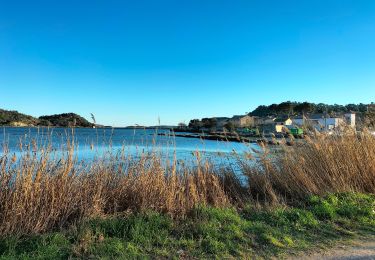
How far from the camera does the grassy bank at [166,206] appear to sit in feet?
15.5

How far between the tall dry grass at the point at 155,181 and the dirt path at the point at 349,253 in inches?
84.2

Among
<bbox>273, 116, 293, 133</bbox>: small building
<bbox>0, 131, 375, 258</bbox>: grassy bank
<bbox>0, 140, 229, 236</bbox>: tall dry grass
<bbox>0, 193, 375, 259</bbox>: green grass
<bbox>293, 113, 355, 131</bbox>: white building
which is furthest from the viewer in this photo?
<bbox>273, 116, 293, 133</bbox>: small building

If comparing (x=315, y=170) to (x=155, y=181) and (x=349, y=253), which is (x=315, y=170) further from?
(x=155, y=181)

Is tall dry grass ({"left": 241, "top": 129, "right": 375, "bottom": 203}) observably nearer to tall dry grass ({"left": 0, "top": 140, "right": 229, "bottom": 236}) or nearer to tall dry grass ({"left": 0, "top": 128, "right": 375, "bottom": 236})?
tall dry grass ({"left": 0, "top": 128, "right": 375, "bottom": 236})

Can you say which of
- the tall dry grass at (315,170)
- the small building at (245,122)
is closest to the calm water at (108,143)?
the tall dry grass at (315,170)

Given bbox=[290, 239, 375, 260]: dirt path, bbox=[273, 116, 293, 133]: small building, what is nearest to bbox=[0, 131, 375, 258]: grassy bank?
bbox=[290, 239, 375, 260]: dirt path

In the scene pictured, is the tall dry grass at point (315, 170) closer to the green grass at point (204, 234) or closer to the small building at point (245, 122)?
the green grass at point (204, 234)

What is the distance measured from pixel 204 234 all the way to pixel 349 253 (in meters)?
1.98

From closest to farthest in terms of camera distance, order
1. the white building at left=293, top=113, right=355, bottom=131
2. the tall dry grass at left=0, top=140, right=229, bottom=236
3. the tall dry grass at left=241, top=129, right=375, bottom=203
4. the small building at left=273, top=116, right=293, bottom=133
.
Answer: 1. the tall dry grass at left=0, top=140, right=229, bottom=236
2. the tall dry grass at left=241, top=129, right=375, bottom=203
3. the white building at left=293, top=113, right=355, bottom=131
4. the small building at left=273, top=116, right=293, bottom=133

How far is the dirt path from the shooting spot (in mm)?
4547

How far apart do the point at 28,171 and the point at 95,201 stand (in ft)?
3.64

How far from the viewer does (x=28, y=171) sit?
5.24m

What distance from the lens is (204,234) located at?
16.8 feet

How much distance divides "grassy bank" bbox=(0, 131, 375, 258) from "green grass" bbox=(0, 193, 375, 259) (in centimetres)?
2
